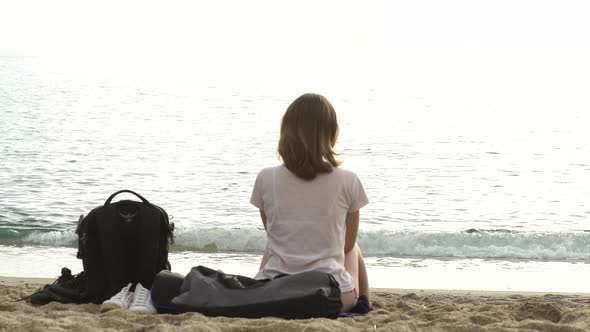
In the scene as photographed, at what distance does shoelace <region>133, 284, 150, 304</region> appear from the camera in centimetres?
539

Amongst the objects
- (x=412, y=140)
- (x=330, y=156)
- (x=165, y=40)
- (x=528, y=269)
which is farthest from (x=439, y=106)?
(x=165, y=40)

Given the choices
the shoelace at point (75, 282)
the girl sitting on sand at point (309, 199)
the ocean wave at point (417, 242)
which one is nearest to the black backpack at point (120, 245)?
the shoelace at point (75, 282)

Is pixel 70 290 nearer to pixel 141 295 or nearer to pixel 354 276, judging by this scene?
pixel 141 295

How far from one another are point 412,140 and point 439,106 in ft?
41.5

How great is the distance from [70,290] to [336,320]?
1.71 m

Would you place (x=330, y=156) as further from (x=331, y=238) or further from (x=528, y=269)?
(x=528, y=269)

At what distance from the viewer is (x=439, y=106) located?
3800 cm

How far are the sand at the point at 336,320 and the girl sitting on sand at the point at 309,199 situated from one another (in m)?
0.36

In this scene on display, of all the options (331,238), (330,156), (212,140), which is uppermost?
(330,156)

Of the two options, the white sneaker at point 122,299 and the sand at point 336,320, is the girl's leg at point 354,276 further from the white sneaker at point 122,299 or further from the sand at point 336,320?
the white sneaker at point 122,299

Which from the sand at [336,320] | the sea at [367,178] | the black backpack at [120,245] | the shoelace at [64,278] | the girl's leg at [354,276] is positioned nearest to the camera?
the sand at [336,320]

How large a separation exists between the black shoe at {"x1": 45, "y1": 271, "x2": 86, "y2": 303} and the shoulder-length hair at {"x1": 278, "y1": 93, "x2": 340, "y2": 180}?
1.53 metres

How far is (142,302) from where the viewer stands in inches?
211

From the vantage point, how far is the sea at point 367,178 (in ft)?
33.7
